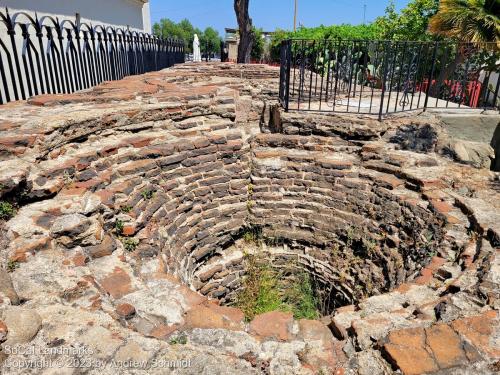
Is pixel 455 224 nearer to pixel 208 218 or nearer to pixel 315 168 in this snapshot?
pixel 315 168

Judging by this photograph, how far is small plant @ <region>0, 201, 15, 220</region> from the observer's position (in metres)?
2.65

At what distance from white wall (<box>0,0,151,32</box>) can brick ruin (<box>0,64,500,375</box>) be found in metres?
4.17

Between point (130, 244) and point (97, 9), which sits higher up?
point (97, 9)

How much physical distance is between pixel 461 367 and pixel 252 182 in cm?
336

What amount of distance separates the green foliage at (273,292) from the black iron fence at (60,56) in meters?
3.65

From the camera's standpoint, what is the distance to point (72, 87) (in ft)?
18.8

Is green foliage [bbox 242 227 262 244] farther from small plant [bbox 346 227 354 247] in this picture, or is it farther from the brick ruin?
small plant [bbox 346 227 354 247]

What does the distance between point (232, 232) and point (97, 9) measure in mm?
9741

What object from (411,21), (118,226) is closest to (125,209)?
(118,226)

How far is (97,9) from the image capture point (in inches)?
433

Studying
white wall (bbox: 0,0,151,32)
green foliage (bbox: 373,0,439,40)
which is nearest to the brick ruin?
white wall (bbox: 0,0,151,32)

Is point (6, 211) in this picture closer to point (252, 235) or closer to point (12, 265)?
point (12, 265)

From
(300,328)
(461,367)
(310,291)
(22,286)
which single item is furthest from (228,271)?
(461,367)

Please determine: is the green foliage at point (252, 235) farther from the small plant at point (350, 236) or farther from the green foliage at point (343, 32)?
the green foliage at point (343, 32)
